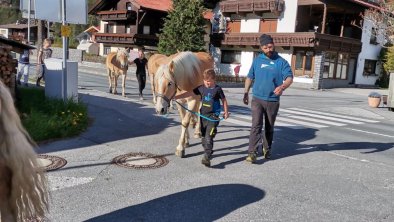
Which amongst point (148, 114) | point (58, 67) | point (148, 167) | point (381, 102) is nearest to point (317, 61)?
point (381, 102)

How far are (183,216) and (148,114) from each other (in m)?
7.26

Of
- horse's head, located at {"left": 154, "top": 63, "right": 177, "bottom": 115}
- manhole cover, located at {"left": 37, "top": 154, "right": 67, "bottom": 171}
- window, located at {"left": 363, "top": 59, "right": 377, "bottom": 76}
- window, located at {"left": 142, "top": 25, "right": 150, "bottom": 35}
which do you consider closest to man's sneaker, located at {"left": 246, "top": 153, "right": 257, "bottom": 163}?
horse's head, located at {"left": 154, "top": 63, "right": 177, "bottom": 115}

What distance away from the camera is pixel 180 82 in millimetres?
7207

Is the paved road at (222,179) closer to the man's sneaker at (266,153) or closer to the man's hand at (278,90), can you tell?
the man's sneaker at (266,153)

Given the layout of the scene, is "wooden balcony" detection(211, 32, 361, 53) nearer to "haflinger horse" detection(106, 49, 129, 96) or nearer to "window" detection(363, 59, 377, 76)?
"window" detection(363, 59, 377, 76)

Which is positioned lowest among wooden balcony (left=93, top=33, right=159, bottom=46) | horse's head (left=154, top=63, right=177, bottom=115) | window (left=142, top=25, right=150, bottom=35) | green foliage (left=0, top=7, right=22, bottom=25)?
horse's head (left=154, top=63, right=177, bottom=115)

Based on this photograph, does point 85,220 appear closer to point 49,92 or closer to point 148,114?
point 49,92

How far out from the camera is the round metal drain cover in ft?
21.1

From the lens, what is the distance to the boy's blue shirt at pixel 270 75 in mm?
6980

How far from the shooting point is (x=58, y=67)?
33.0 feet

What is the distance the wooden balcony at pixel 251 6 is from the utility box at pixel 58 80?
83.5ft

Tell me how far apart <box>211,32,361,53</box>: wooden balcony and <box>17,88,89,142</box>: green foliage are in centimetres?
2366

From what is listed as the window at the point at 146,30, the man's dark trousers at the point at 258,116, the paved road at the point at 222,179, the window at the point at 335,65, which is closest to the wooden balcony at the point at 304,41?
the window at the point at 335,65

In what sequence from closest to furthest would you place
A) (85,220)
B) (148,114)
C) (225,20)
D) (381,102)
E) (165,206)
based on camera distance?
(85,220) < (165,206) < (148,114) < (381,102) < (225,20)
